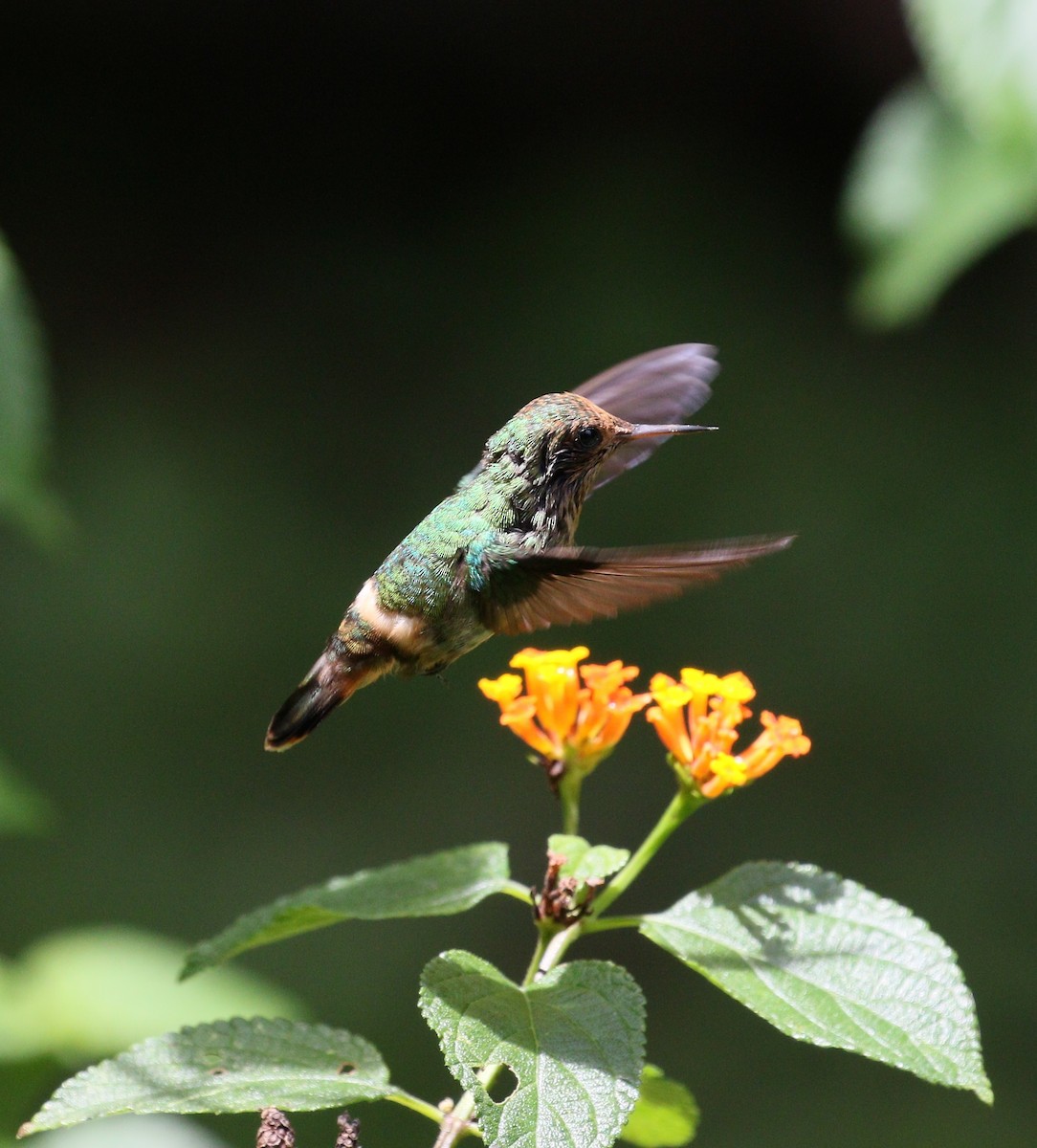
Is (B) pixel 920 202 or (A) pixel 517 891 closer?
(A) pixel 517 891

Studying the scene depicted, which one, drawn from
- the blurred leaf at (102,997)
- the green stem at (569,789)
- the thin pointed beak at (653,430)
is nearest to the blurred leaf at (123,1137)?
the blurred leaf at (102,997)

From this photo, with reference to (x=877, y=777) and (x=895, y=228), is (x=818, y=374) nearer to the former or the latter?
(x=877, y=777)

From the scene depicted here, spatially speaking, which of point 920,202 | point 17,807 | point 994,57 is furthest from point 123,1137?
point 920,202

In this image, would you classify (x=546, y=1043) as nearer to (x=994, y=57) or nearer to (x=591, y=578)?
(x=591, y=578)

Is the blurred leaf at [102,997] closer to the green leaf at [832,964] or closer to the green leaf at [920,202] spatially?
the green leaf at [832,964]

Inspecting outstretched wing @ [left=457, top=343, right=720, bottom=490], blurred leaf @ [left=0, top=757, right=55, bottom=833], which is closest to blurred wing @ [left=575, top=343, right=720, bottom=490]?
outstretched wing @ [left=457, top=343, right=720, bottom=490]

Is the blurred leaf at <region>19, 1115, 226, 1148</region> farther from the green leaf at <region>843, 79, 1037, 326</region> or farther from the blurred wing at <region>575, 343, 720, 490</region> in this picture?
the green leaf at <region>843, 79, 1037, 326</region>

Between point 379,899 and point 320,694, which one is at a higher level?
point 320,694

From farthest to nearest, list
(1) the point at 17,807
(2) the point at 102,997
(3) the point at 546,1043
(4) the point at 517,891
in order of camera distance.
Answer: (2) the point at 102,997 → (1) the point at 17,807 → (4) the point at 517,891 → (3) the point at 546,1043
